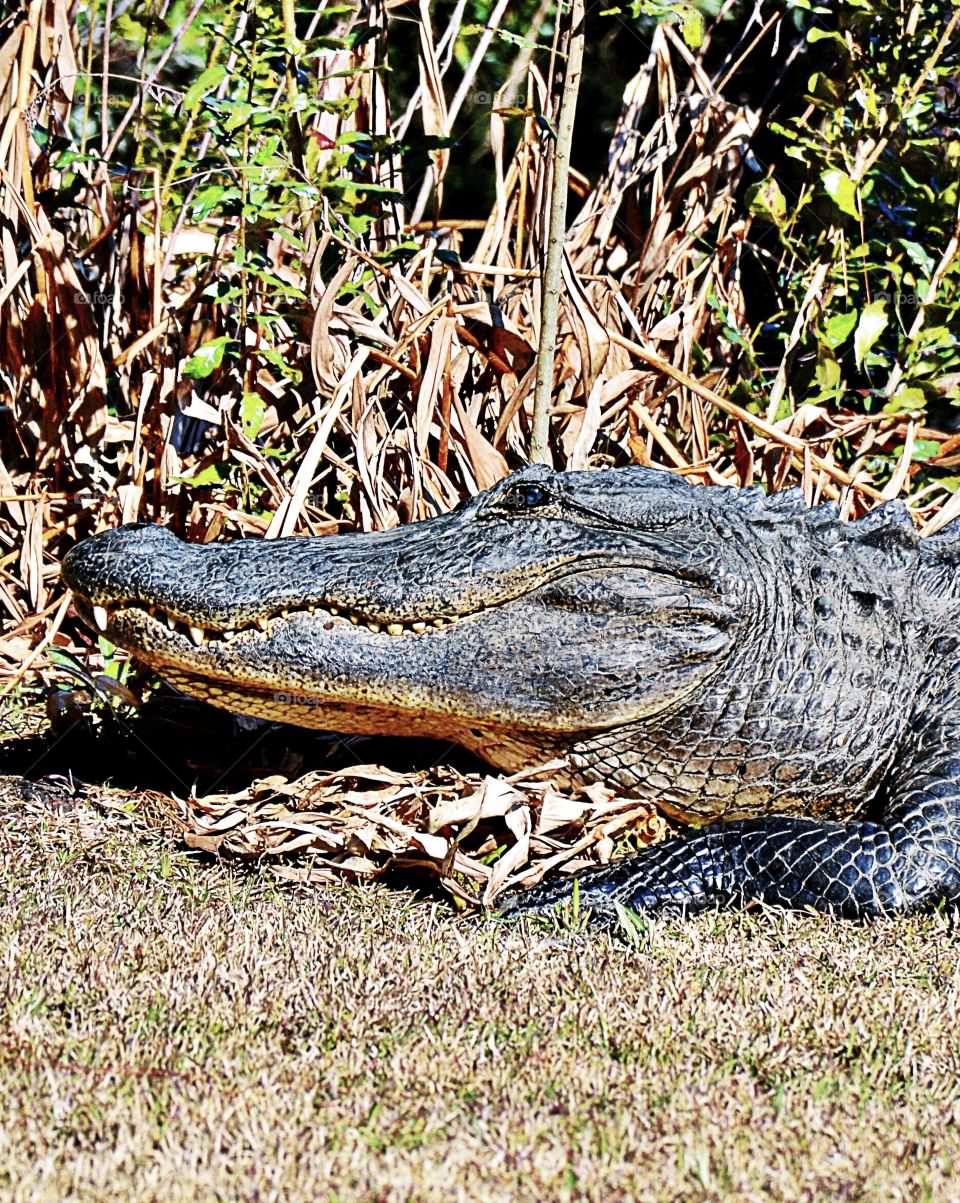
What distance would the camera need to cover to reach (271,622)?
355cm

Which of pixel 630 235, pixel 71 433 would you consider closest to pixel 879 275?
pixel 630 235

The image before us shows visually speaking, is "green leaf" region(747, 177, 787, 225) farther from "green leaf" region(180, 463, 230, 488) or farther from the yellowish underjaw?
the yellowish underjaw

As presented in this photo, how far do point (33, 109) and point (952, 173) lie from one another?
130 inches

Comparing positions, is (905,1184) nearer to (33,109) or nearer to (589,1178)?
(589,1178)

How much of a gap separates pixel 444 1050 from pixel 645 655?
4.60 feet

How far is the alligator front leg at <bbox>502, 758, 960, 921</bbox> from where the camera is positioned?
3.36 metres

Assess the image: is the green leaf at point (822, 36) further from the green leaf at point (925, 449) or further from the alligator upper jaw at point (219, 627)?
the alligator upper jaw at point (219, 627)

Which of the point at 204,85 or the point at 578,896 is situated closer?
the point at 578,896

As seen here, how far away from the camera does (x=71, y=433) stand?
495cm

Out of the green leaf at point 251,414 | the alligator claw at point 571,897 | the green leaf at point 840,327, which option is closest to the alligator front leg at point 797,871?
the alligator claw at point 571,897

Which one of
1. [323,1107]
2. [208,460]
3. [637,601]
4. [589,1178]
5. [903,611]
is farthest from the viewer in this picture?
[208,460]

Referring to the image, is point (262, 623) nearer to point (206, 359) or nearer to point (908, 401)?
point (206, 359)

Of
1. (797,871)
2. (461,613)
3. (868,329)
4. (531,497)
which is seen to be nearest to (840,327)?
(868,329)

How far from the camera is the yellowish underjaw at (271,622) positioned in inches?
140
